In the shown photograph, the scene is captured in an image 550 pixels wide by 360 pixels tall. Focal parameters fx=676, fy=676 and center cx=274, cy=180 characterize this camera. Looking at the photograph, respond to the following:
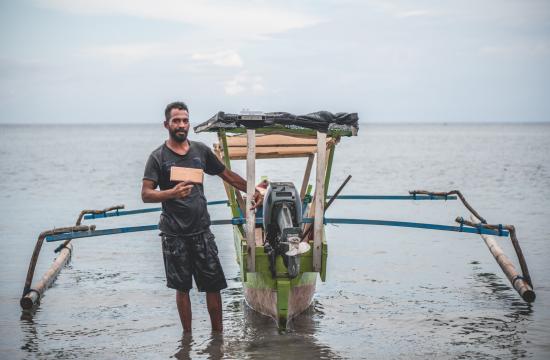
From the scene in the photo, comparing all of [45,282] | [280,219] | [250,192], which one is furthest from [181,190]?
[45,282]

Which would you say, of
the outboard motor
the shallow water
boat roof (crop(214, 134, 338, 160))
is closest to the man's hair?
the outboard motor

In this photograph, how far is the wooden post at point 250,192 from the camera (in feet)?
22.2

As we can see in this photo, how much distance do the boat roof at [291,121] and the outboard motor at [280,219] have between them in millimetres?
701

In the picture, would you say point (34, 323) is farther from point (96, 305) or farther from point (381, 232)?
point (381, 232)

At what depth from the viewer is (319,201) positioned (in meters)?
7.02

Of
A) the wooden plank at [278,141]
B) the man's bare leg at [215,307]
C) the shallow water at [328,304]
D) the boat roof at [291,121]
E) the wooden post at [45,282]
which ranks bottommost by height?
the shallow water at [328,304]

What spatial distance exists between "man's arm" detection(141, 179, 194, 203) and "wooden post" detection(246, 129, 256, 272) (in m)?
0.94

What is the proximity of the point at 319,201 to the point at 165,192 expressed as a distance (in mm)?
1802

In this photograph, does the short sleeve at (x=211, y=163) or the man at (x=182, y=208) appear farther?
the short sleeve at (x=211, y=163)

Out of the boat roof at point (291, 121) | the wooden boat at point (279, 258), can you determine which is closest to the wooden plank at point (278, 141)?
the wooden boat at point (279, 258)

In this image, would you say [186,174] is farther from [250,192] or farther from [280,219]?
[280,219]

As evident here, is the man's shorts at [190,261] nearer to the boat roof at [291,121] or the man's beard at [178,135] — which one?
the man's beard at [178,135]

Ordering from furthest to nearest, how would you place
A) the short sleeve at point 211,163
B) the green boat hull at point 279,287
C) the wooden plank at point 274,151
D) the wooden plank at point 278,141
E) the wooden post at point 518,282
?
the wooden plank at point 274,151, the wooden plank at point 278,141, the wooden post at point 518,282, the green boat hull at point 279,287, the short sleeve at point 211,163

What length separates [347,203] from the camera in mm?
20766
